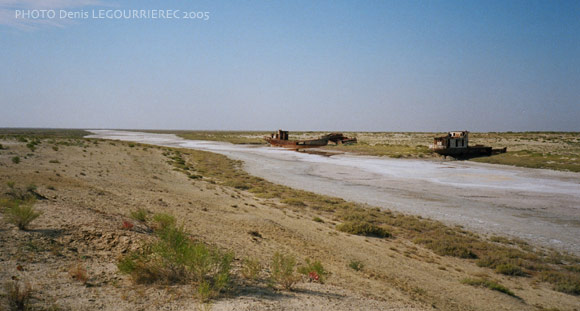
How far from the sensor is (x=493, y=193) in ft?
63.4

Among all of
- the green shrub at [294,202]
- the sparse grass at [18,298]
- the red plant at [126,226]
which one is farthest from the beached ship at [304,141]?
the sparse grass at [18,298]

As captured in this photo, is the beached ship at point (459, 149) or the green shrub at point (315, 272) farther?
the beached ship at point (459, 149)

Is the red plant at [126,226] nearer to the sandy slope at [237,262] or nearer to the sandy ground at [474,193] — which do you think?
the sandy slope at [237,262]

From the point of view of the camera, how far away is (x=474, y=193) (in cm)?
1941

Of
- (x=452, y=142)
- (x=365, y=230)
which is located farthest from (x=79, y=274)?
(x=452, y=142)

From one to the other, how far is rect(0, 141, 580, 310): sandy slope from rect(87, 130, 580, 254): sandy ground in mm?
4862

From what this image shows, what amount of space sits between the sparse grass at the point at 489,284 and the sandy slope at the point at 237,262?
216 millimetres

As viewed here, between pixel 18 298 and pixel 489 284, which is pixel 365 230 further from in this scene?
pixel 18 298

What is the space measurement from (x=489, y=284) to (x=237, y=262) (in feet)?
19.3

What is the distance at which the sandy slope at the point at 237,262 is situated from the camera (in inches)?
189

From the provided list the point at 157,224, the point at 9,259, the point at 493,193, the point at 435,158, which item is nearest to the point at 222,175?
the point at 157,224

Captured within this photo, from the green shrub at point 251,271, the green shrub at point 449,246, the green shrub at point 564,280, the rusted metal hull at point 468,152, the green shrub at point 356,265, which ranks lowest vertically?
the green shrub at point 564,280

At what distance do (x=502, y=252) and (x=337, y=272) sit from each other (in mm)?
6298

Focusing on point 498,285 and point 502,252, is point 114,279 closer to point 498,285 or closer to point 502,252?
point 498,285
